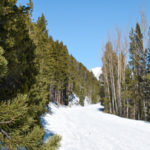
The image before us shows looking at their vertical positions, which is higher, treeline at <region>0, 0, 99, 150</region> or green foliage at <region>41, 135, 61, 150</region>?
treeline at <region>0, 0, 99, 150</region>

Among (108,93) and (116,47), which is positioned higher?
(116,47)

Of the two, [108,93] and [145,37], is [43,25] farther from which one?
[108,93]

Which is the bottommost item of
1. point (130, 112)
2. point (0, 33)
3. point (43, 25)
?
point (130, 112)

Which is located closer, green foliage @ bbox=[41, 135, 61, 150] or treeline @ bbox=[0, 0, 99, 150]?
treeline @ bbox=[0, 0, 99, 150]

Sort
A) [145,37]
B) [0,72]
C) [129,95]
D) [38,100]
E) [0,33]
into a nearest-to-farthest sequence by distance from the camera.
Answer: [0,72] → [0,33] → [38,100] → [145,37] → [129,95]

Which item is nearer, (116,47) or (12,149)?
(12,149)

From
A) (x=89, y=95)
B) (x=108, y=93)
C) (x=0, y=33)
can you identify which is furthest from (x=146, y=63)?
(x=89, y=95)

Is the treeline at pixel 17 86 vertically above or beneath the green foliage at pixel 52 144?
above

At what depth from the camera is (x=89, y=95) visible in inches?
2778

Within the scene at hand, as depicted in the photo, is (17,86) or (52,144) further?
(17,86)

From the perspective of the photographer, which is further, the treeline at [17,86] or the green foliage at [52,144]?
the green foliage at [52,144]

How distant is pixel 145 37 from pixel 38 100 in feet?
47.4

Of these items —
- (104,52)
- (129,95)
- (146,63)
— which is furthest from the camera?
(104,52)

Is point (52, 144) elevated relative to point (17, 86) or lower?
lower
